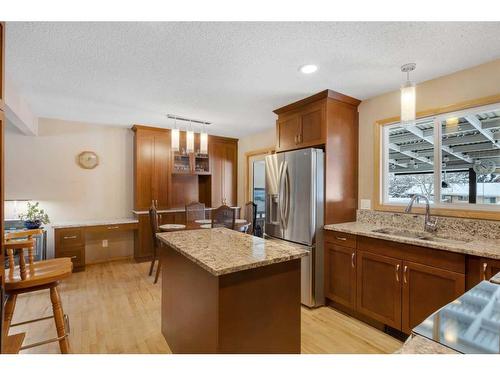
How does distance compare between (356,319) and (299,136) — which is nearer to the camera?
(356,319)

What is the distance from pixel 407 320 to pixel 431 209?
3.51 feet

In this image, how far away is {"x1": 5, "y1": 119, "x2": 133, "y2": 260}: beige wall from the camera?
12.7 ft

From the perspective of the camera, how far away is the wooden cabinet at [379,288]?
2.14 meters

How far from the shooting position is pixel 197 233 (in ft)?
7.01

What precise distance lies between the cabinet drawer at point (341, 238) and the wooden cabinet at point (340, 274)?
0.12ft

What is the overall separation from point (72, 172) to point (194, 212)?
2.06 meters

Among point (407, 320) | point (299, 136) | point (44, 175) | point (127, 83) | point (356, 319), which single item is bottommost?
point (356, 319)

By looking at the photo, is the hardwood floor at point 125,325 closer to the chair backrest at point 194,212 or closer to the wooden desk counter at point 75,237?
the wooden desk counter at point 75,237

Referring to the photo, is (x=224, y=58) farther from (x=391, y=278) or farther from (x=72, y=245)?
(x=72, y=245)

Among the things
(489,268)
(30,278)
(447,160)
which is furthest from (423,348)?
(447,160)

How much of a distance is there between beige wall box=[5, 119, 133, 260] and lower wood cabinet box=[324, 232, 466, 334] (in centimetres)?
367
